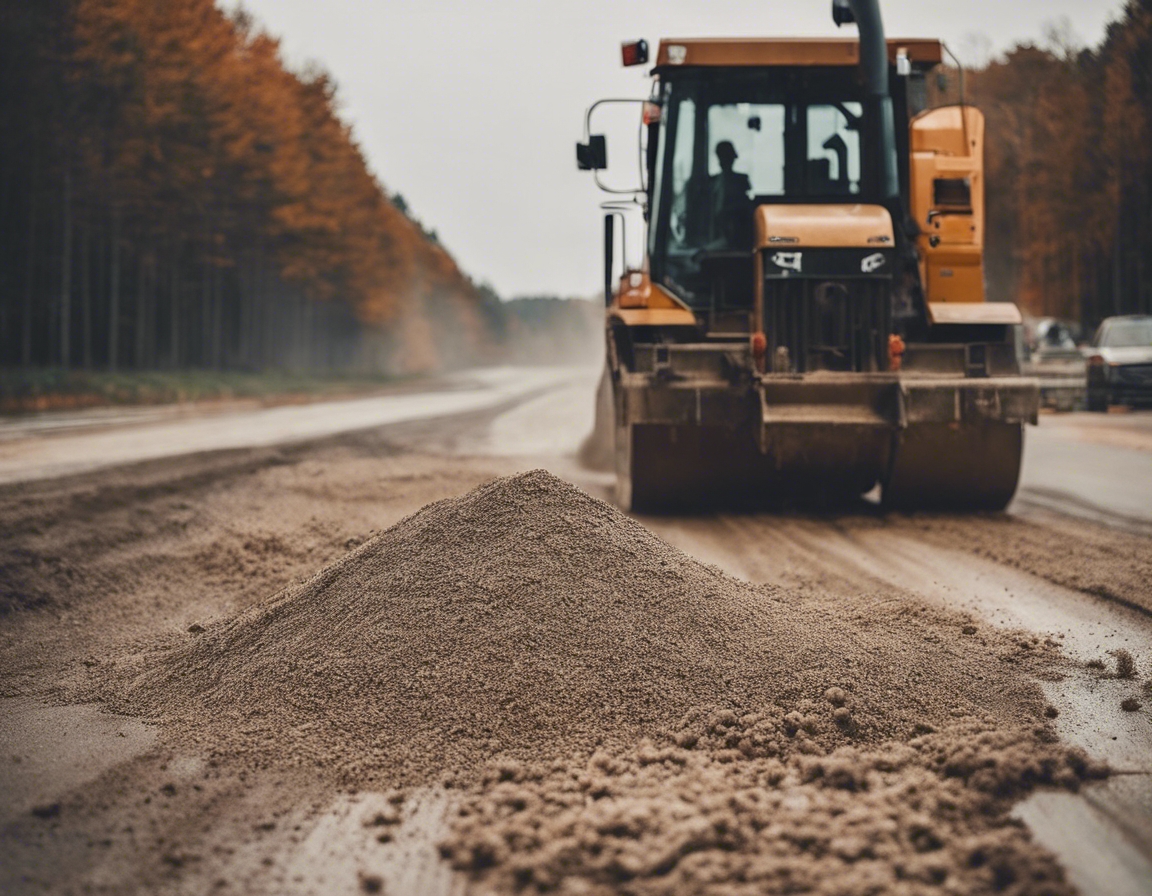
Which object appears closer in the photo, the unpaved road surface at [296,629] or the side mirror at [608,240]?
the unpaved road surface at [296,629]

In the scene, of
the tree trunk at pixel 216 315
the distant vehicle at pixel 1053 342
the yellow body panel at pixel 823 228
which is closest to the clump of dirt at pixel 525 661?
the yellow body panel at pixel 823 228

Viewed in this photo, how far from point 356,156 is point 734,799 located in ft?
152

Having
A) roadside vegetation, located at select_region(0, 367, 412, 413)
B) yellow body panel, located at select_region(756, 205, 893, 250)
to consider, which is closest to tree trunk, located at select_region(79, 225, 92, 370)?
roadside vegetation, located at select_region(0, 367, 412, 413)

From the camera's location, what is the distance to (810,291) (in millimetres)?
8430

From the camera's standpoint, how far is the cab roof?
8930 mm

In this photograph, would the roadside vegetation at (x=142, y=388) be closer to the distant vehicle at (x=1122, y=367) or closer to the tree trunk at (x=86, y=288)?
the tree trunk at (x=86, y=288)

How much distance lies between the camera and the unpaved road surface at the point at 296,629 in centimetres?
289

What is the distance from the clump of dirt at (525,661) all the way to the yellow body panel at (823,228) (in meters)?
3.87

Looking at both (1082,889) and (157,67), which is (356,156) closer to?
(157,67)

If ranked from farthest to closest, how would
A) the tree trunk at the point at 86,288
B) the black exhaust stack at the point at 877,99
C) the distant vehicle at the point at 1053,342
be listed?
1. the tree trunk at the point at 86,288
2. the distant vehicle at the point at 1053,342
3. the black exhaust stack at the point at 877,99

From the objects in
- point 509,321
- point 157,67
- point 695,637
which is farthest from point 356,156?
point 509,321

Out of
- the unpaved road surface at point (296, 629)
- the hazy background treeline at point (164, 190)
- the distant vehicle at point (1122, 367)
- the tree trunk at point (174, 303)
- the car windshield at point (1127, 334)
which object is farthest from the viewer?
the tree trunk at point (174, 303)

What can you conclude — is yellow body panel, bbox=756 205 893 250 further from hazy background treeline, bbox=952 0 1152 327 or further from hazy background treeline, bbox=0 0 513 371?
hazy background treeline, bbox=952 0 1152 327

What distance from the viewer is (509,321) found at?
544 feet
